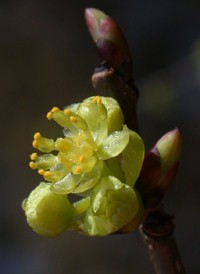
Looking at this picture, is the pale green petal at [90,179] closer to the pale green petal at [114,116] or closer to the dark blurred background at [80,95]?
the pale green petal at [114,116]

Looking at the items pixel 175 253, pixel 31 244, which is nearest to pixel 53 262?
pixel 31 244

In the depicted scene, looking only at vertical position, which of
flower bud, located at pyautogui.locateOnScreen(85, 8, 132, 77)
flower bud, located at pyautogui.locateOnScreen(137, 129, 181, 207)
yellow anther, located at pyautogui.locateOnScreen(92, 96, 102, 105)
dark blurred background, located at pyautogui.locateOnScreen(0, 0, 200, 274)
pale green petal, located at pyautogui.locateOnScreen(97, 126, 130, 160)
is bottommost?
dark blurred background, located at pyautogui.locateOnScreen(0, 0, 200, 274)

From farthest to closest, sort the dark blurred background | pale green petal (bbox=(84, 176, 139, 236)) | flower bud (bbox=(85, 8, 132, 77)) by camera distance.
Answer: the dark blurred background, flower bud (bbox=(85, 8, 132, 77)), pale green petal (bbox=(84, 176, 139, 236))

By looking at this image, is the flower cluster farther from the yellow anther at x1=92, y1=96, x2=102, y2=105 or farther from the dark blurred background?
the dark blurred background

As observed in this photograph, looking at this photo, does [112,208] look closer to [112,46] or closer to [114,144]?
[114,144]

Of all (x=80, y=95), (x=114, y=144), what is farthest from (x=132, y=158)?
(x=80, y=95)

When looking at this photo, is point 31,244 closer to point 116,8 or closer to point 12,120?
point 12,120

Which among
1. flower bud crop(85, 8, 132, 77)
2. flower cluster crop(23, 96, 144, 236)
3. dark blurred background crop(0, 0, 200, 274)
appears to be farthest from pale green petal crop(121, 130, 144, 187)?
dark blurred background crop(0, 0, 200, 274)
